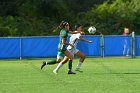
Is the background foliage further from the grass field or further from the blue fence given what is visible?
the grass field

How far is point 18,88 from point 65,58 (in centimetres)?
540

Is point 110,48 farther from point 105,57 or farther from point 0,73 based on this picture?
point 0,73

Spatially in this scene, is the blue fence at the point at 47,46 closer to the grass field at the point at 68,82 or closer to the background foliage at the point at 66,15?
the grass field at the point at 68,82

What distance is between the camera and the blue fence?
105 ft

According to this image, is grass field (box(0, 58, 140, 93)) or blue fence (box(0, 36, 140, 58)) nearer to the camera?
grass field (box(0, 58, 140, 93))

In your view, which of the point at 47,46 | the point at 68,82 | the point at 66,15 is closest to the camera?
the point at 68,82

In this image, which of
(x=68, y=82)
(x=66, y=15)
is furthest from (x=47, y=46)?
(x=66, y=15)

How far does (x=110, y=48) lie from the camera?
32.9 meters

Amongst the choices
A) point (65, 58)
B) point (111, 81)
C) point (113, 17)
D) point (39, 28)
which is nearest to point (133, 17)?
point (113, 17)

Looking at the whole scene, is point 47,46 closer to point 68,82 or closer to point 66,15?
point 68,82

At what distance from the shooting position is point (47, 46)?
32.4 m

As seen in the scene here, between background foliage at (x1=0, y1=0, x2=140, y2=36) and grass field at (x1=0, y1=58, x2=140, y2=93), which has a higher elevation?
background foliage at (x1=0, y1=0, x2=140, y2=36)

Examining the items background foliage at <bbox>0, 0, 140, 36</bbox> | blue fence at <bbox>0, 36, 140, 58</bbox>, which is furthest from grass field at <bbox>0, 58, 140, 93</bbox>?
background foliage at <bbox>0, 0, 140, 36</bbox>

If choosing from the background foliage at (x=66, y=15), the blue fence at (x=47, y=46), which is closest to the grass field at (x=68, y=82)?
the blue fence at (x=47, y=46)
